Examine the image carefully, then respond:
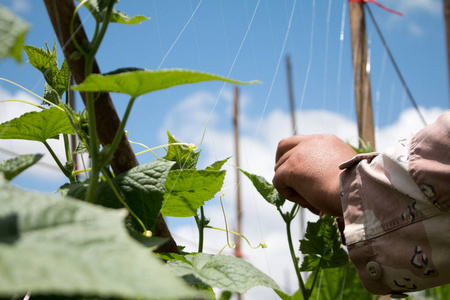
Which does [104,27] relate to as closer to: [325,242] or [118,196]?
[118,196]

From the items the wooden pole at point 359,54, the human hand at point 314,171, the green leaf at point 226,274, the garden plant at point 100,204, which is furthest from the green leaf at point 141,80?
the wooden pole at point 359,54

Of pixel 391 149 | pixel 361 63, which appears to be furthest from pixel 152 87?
pixel 361 63

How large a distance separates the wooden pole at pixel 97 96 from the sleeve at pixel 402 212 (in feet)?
0.81

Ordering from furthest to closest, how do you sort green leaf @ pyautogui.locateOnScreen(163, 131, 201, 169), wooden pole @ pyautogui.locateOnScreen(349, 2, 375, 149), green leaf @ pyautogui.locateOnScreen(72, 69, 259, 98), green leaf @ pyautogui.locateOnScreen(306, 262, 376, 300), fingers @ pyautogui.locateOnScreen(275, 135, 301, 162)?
wooden pole @ pyautogui.locateOnScreen(349, 2, 375, 149) < green leaf @ pyautogui.locateOnScreen(306, 262, 376, 300) < fingers @ pyautogui.locateOnScreen(275, 135, 301, 162) < green leaf @ pyautogui.locateOnScreen(163, 131, 201, 169) < green leaf @ pyautogui.locateOnScreen(72, 69, 259, 98)

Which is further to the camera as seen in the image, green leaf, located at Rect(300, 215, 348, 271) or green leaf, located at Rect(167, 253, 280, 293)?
green leaf, located at Rect(300, 215, 348, 271)

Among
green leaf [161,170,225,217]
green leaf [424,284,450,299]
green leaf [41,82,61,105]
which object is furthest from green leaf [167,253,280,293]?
green leaf [424,284,450,299]

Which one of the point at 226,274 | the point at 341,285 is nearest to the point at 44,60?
the point at 226,274

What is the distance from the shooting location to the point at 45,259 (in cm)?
14

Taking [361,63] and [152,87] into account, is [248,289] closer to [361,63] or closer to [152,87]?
[152,87]

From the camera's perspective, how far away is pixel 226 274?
32 cm

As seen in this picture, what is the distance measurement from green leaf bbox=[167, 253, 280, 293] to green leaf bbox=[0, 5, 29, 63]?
0.19 m

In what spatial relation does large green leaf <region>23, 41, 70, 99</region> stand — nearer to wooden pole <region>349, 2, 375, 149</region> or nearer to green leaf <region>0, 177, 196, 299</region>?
green leaf <region>0, 177, 196, 299</region>

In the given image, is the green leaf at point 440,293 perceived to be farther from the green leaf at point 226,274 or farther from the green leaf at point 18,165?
the green leaf at point 18,165

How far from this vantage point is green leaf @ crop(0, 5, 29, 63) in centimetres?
16
